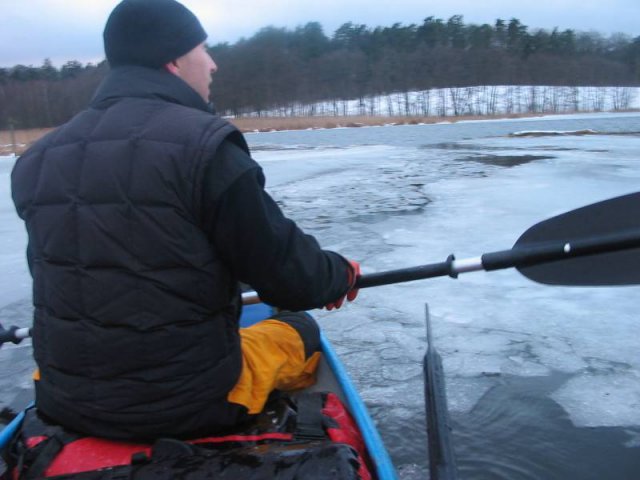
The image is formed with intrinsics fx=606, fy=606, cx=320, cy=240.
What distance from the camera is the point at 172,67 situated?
65.3 inches

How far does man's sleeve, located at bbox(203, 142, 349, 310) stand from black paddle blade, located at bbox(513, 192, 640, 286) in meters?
1.04

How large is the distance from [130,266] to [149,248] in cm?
6

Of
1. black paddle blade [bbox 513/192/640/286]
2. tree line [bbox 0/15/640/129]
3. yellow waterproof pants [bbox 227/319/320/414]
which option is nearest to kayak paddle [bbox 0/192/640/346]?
black paddle blade [bbox 513/192/640/286]

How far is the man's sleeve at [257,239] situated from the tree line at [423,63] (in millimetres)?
41266

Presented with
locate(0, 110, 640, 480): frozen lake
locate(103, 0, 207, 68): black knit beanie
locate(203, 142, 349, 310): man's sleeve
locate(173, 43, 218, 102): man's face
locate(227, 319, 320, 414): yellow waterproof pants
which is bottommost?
locate(0, 110, 640, 480): frozen lake

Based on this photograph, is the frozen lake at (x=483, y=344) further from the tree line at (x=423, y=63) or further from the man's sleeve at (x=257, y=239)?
the tree line at (x=423, y=63)

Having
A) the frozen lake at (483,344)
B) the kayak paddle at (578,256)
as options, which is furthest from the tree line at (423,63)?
the kayak paddle at (578,256)

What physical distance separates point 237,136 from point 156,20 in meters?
0.45

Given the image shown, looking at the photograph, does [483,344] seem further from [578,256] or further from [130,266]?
[130,266]

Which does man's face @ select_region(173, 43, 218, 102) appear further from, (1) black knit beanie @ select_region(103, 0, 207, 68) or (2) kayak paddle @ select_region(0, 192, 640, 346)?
(2) kayak paddle @ select_region(0, 192, 640, 346)

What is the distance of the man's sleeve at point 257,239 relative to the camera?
1.38 metres

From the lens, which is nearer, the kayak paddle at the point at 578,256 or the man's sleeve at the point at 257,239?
the man's sleeve at the point at 257,239

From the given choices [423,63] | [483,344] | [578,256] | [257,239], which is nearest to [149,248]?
[257,239]

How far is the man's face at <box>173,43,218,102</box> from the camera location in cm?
167
